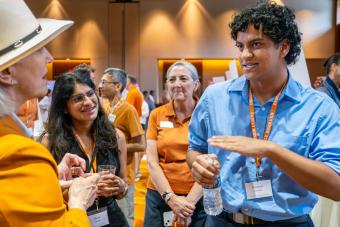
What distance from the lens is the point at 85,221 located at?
138 centimetres

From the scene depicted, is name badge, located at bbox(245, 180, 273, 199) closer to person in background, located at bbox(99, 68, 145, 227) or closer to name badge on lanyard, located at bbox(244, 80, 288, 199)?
name badge on lanyard, located at bbox(244, 80, 288, 199)

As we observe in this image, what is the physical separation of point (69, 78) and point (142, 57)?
12.1m

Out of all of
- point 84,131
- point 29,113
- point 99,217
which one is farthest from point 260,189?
point 29,113

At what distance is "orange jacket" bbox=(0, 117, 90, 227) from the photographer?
45.0 inches

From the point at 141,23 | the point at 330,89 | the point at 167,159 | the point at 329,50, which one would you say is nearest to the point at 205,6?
the point at 141,23

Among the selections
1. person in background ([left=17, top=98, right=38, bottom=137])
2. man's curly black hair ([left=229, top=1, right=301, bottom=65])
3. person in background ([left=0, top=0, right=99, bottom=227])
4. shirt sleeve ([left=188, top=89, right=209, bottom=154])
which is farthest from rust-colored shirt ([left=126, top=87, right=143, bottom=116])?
person in background ([left=0, top=0, right=99, bottom=227])

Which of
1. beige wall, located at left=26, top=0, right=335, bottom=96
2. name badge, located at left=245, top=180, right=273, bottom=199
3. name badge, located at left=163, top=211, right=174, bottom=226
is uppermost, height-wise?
beige wall, located at left=26, top=0, right=335, bottom=96

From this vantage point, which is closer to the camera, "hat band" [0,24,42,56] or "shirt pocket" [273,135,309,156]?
"hat band" [0,24,42,56]

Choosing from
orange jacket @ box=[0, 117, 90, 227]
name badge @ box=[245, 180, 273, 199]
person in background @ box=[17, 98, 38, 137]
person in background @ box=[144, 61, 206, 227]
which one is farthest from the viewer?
person in background @ box=[17, 98, 38, 137]

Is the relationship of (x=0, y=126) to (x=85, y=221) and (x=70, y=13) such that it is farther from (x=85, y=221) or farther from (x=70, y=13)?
(x=70, y=13)

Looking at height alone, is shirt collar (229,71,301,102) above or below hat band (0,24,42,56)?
below

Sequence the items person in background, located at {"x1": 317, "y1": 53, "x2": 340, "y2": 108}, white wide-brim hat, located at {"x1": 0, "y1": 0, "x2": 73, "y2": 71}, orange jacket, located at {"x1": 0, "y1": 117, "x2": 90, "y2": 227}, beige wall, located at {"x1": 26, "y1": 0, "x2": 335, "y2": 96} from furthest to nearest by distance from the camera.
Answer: beige wall, located at {"x1": 26, "y1": 0, "x2": 335, "y2": 96}, person in background, located at {"x1": 317, "y1": 53, "x2": 340, "y2": 108}, white wide-brim hat, located at {"x1": 0, "y1": 0, "x2": 73, "y2": 71}, orange jacket, located at {"x1": 0, "y1": 117, "x2": 90, "y2": 227}

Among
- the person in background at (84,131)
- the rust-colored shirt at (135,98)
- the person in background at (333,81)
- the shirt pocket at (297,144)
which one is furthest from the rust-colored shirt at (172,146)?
the rust-colored shirt at (135,98)

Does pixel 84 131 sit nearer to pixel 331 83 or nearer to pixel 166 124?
pixel 166 124
